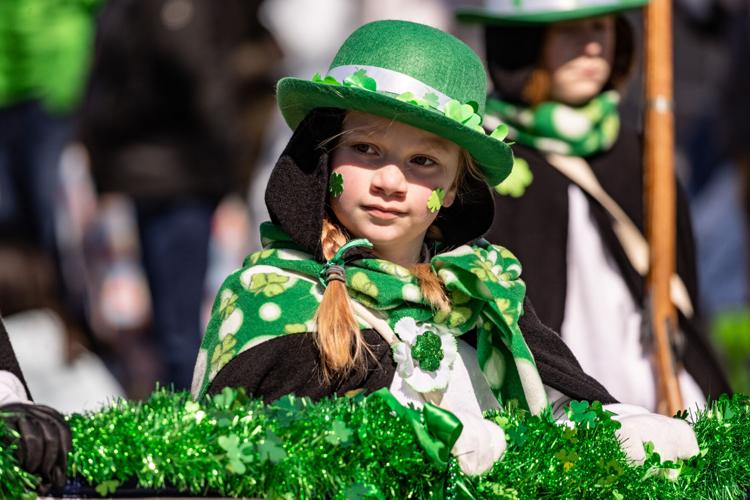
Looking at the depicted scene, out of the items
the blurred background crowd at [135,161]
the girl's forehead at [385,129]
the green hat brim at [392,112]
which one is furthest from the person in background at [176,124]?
the girl's forehead at [385,129]

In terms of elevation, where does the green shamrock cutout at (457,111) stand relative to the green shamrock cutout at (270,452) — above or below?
above

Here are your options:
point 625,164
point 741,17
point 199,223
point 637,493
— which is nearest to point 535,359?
point 637,493

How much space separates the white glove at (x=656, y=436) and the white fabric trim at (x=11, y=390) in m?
1.09

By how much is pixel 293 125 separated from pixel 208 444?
3.33ft

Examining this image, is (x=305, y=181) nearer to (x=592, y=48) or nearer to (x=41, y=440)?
(x=41, y=440)

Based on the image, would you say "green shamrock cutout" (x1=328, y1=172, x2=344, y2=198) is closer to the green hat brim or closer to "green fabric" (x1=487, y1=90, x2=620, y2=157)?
the green hat brim

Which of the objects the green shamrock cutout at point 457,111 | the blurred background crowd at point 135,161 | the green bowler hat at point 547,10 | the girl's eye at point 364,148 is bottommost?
the blurred background crowd at point 135,161

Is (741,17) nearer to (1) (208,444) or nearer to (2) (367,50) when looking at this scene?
(2) (367,50)

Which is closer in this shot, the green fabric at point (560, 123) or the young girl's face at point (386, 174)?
the young girl's face at point (386, 174)

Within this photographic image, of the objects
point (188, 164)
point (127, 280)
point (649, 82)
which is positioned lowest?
point (127, 280)

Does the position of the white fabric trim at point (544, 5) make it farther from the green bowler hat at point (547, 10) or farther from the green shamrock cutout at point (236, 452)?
the green shamrock cutout at point (236, 452)

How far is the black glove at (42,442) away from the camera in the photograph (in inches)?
113

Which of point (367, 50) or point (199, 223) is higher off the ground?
point (367, 50)

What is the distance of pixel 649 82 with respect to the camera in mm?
5836
